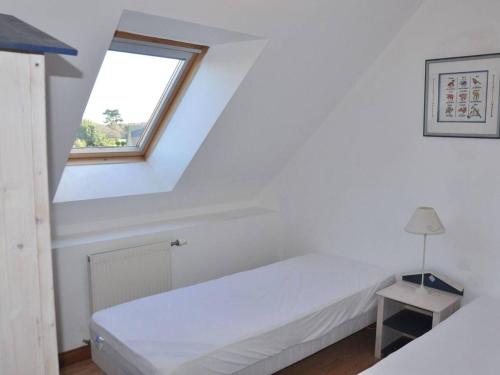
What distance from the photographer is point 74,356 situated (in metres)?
3.04

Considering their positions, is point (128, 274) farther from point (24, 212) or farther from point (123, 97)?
point (24, 212)

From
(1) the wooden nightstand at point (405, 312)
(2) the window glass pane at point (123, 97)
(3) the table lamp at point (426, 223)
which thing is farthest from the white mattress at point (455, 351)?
(2) the window glass pane at point (123, 97)

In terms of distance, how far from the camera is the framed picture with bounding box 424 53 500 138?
286 cm

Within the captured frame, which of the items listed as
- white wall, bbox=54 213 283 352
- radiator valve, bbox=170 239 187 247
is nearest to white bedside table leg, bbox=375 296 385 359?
white wall, bbox=54 213 283 352

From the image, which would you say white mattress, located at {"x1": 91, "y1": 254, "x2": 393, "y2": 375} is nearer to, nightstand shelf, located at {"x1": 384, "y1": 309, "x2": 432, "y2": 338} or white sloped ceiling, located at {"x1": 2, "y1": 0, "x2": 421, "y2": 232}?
nightstand shelf, located at {"x1": 384, "y1": 309, "x2": 432, "y2": 338}

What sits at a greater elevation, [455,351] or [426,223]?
[426,223]

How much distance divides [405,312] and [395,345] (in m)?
0.25

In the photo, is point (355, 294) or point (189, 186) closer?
point (355, 294)

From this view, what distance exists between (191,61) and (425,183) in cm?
188

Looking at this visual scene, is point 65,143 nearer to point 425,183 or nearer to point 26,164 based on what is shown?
point 26,164

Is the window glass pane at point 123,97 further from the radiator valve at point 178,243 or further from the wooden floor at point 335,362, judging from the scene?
the wooden floor at point 335,362

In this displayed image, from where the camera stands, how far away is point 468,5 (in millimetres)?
2914

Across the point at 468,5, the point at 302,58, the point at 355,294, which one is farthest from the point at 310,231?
the point at 468,5

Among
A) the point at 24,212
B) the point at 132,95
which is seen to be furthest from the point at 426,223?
the point at 24,212
